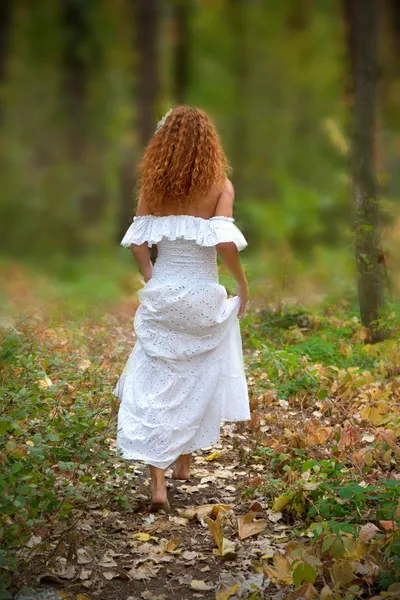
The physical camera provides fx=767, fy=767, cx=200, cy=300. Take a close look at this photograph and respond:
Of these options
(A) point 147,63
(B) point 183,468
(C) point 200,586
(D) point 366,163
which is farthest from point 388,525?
(A) point 147,63

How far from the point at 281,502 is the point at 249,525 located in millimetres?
219

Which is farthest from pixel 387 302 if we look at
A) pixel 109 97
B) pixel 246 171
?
pixel 246 171

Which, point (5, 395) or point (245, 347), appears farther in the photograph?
point (245, 347)

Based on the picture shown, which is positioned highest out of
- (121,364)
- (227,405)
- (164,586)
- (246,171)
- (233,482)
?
(246,171)

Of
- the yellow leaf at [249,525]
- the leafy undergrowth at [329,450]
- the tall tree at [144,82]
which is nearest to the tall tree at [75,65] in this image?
the tall tree at [144,82]

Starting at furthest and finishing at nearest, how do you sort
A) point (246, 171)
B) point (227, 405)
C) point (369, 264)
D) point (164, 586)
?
point (246, 171) < point (369, 264) < point (227, 405) < point (164, 586)

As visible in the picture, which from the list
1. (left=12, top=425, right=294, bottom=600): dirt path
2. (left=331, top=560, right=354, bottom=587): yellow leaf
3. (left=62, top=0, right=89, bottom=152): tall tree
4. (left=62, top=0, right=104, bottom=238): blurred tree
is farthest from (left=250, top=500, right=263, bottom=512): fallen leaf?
(left=62, top=0, right=89, bottom=152): tall tree

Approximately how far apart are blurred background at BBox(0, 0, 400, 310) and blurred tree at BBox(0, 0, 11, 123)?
0.05 metres

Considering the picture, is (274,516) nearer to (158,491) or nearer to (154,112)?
(158,491)

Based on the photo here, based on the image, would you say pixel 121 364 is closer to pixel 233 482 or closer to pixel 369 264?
pixel 233 482

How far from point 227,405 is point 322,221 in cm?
1106

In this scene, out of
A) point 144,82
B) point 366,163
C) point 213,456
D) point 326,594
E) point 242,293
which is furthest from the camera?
point 144,82

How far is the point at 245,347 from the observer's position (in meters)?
6.68

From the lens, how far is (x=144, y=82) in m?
15.3
